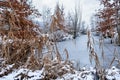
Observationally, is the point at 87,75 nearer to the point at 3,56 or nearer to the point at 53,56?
the point at 53,56

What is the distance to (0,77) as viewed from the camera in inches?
213

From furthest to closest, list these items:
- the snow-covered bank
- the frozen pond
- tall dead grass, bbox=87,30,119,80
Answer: the frozen pond → the snow-covered bank → tall dead grass, bbox=87,30,119,80

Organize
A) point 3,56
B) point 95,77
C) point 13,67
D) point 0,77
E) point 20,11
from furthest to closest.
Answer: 1. point 20,11
2. point 3,56
3. point 13,67
4. point 0,77
5. point 95,77

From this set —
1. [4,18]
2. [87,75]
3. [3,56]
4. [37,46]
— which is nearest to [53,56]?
[37,46]

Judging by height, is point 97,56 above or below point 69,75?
above

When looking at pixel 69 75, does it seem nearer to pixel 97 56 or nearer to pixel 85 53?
pixel 97 56

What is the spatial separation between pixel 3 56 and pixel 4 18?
1.04 metres

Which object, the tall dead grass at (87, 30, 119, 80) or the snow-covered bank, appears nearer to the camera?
the tall dead grass at (87, 30, 119, 80)

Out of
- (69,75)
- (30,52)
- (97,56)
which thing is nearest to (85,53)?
(30,52)

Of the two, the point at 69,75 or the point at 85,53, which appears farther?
the point at 85,53

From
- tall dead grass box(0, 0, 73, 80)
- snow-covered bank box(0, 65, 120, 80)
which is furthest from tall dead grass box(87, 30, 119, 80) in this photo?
tall dead grass box(0, 0, 73, 80)

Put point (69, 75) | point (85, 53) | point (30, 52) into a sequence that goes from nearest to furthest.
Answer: point (69, 75) < point (30, 52) < point (85, 53)

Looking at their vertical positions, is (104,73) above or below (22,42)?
below

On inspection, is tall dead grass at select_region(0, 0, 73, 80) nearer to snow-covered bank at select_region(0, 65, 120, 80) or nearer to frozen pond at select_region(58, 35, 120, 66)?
snow-covered bank at select_region(0, 65, 120, 80)
